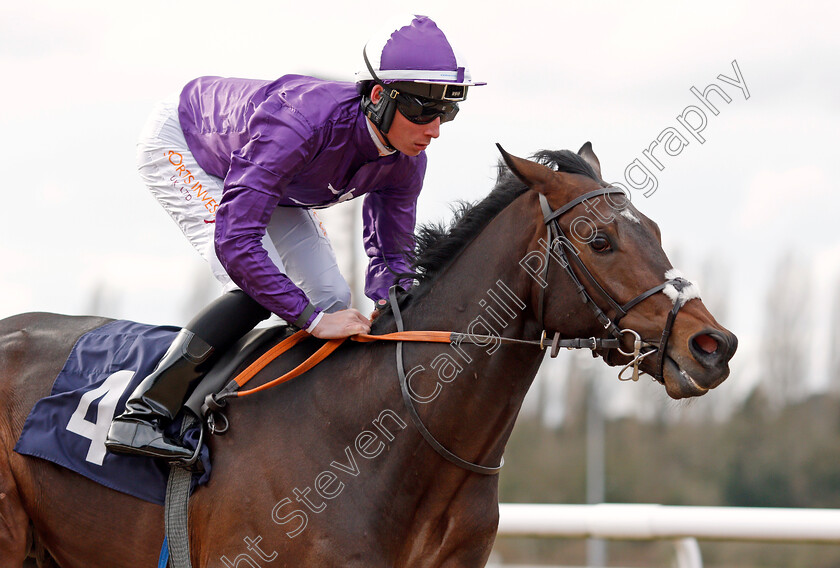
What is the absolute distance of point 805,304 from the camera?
31.2m

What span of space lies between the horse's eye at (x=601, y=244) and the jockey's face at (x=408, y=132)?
30.3 inches

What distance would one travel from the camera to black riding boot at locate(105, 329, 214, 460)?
3.12m

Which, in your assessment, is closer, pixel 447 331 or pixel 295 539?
pixel 295 539

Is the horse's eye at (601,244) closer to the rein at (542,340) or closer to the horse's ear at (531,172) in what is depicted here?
the rein at (542,340)

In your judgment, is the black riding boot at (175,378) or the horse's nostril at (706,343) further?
the black riding boot at (175,378)

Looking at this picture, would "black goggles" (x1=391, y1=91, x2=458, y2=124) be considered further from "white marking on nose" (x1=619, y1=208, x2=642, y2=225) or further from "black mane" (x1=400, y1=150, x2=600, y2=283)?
"white marking on nose" (x1=619, y1=208, x2=642, y2=225)

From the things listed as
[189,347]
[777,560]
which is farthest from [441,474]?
[777,560]

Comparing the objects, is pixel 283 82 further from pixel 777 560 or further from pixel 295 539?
pixel 777 560

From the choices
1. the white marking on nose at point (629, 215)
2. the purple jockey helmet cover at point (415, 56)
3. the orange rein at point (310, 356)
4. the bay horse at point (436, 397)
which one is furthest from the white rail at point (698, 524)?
the purple jockey helmet cover at point (415, 56)

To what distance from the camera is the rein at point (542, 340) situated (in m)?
2.83

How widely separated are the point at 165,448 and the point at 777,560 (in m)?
20.7

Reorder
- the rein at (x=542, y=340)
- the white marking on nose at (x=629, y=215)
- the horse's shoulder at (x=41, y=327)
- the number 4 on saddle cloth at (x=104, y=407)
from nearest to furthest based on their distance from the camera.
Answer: the rein at (x=542, y=340), the white marking on nose at (x=629, y=215), the number 4 on saddle cloth at (x=104, y=407), the horse's shoulder at (x=41, y=327)

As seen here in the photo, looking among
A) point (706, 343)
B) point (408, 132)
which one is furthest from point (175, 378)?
point (706, 343)

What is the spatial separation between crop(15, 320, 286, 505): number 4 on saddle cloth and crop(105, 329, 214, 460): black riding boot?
0.06 meters
